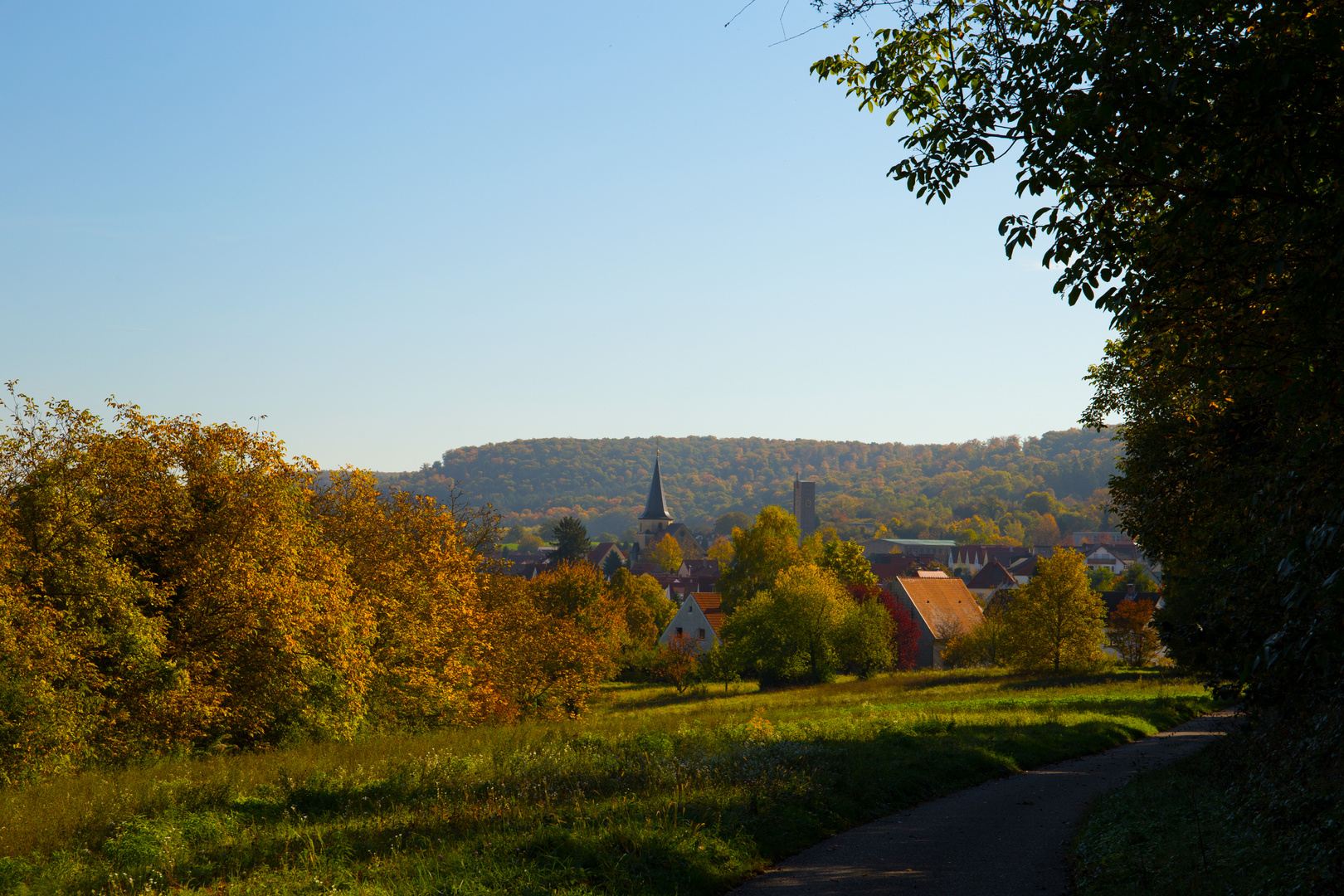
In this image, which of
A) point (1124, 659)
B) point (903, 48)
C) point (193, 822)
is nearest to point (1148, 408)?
point (903, 48)

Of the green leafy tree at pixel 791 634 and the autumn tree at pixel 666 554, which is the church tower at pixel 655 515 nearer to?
the autumn tree at pixel 666 554

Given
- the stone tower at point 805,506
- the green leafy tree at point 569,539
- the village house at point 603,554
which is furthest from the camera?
the stone tower at point 805,506

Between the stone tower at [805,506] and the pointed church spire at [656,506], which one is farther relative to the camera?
the stone tower at [805,506]

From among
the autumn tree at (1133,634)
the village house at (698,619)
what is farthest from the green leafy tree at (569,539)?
the autumn tree at (1133,634)

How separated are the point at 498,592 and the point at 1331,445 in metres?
31.5

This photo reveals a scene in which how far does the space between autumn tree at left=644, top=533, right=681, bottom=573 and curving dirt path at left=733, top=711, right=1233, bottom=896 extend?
115 meters

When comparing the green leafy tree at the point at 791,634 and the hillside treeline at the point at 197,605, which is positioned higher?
the hillside treeline at the point at 197,605

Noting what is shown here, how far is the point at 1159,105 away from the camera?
573 centimetres

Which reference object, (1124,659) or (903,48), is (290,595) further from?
(1124,659)

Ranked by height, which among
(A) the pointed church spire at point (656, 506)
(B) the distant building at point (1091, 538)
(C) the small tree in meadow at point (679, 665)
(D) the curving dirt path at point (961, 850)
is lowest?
(C) the small tree in meadow at point (679, 665)

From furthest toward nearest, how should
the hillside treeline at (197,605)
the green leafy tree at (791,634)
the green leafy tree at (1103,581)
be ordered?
the green leafy tree at (1103,581), the green leafy tree at (791,634), the hillside treeline at (197,605)

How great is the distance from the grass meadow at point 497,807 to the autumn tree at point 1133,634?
37724 mm

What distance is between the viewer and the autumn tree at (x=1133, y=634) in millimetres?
54156

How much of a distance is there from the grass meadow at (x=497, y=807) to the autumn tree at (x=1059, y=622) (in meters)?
28.3
